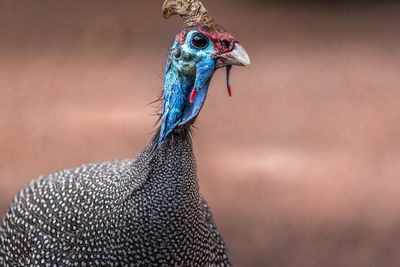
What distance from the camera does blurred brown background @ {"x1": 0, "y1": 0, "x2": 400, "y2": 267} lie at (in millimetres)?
4512

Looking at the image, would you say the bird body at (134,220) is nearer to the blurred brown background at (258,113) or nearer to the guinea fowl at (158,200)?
the guinea fowl at (158,200)

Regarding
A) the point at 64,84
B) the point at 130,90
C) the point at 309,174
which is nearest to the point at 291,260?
the point at 309,174

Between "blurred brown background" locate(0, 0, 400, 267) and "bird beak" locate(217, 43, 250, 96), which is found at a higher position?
"bird beak" locate(217, 43, 250, 96)

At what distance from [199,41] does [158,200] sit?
69cm

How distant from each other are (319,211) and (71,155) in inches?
87.3

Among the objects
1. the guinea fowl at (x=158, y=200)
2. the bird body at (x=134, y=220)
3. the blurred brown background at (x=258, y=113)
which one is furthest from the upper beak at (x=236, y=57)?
the blurred brown background at (x=258, y=113)

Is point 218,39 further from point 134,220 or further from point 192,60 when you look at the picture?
point 134,220

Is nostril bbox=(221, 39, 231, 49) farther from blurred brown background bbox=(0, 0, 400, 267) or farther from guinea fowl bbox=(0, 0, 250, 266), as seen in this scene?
blurred brown background bbox=(0, 0, 400, 267)

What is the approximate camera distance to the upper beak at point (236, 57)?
231 centimetres

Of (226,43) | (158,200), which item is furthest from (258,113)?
(226,43)

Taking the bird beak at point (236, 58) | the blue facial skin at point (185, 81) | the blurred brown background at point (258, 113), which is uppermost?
the bird beak at point (236, 58)

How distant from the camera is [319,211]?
4.61 m

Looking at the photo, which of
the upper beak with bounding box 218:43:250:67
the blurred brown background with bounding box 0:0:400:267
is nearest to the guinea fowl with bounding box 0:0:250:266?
the upper beak with bounding box 218:43:250:67

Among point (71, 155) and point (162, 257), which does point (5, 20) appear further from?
point (162, 257)
